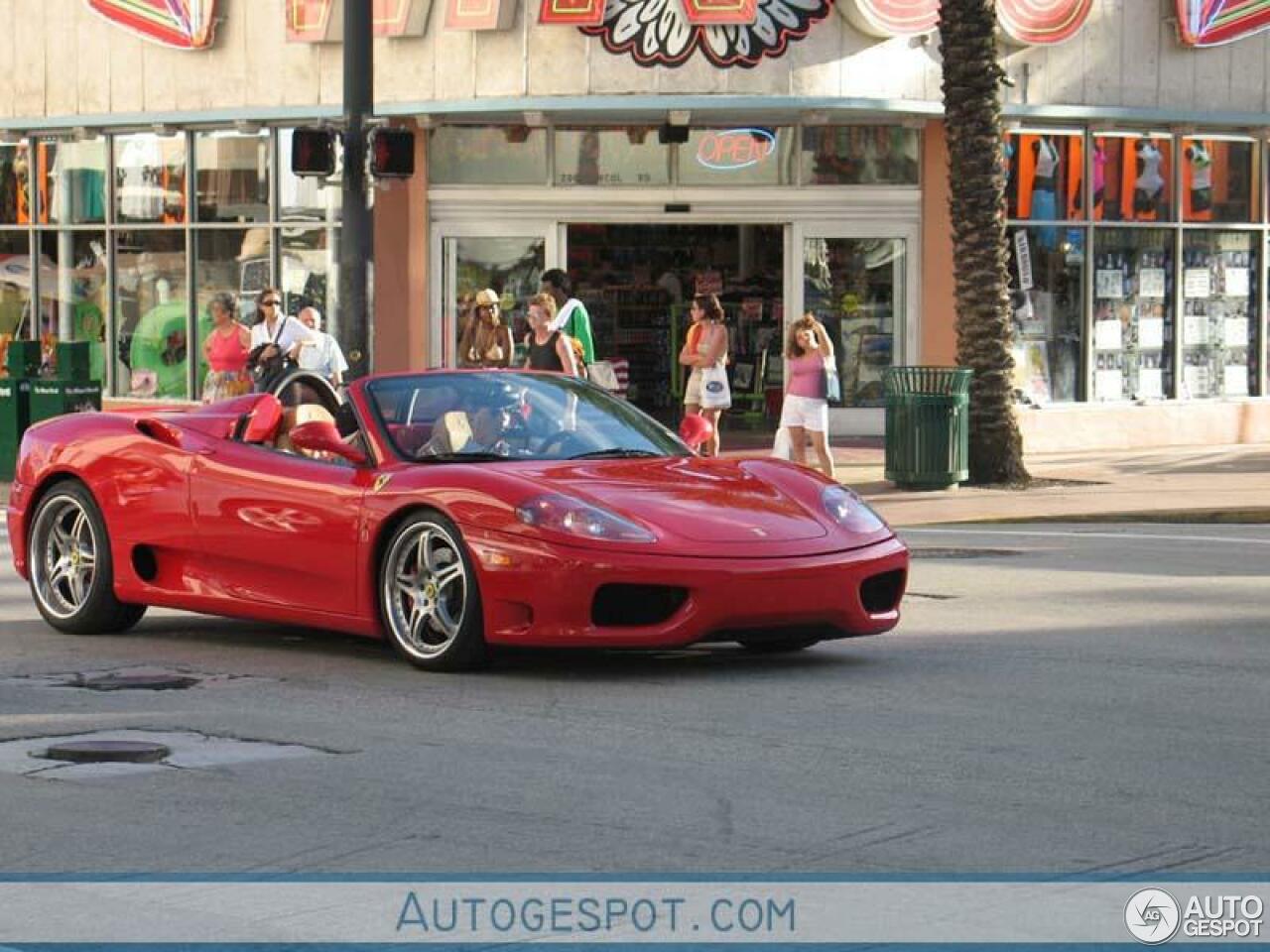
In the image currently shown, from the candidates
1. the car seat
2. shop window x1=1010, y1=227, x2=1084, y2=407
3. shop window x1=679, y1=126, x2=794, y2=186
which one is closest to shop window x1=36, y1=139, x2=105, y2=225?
shop window x1=679, y1=126, x2=794, y2=186

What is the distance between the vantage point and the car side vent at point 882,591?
35.3 feet

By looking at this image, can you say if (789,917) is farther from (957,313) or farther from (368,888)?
(957,313)

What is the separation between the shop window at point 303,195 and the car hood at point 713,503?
690 inches

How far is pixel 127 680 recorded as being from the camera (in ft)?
34.7

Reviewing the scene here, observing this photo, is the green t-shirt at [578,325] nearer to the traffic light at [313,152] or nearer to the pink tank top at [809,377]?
the pink tank top at [809,377]

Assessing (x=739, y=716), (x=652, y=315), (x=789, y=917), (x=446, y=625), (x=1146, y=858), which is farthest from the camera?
(x=652, y=315)

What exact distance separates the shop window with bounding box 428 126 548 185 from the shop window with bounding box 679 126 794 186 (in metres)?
1.60

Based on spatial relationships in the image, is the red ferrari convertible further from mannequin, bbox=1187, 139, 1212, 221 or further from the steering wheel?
mannequin, bbox=1187, 139, 1212, 221

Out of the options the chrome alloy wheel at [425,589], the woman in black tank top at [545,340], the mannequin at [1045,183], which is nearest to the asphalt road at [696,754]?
the chrome alloy wheel at [425,589]

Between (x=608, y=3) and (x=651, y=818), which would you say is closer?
(x=651, y=818)

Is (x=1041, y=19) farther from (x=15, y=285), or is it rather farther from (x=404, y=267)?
(x=15, y=285)

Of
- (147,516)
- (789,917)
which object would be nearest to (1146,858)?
(789,917)

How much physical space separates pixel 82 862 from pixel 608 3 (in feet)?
66.0

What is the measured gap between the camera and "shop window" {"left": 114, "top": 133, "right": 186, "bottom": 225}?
29250 mm
